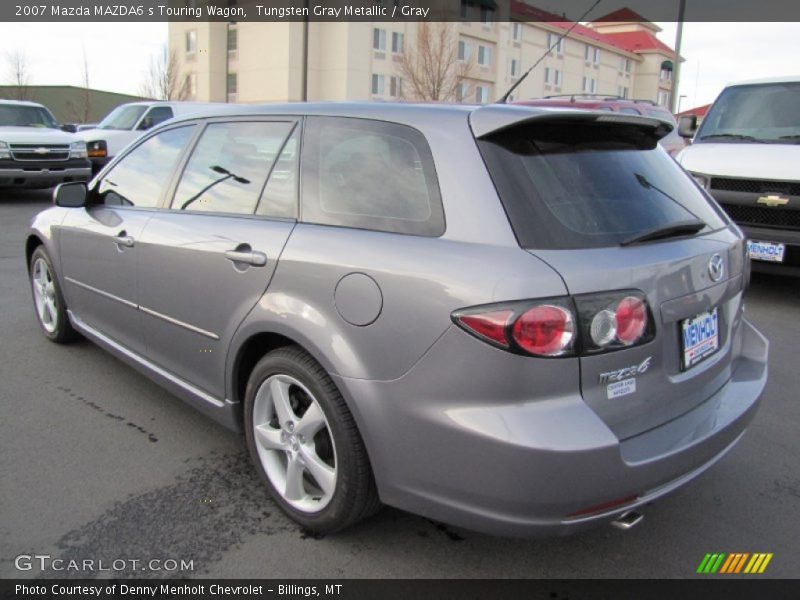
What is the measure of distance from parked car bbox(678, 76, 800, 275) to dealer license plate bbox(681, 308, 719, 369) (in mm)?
3965

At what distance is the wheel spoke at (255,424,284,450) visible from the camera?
110 inches

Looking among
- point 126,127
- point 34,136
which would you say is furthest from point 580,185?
point 126,127

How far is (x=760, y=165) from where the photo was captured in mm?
6438

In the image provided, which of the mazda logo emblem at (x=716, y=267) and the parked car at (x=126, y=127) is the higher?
the parked car at (x=126, y=127)

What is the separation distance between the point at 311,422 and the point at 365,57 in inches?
2006

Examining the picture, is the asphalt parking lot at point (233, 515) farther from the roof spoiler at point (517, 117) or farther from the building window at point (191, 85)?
the building window at point (191, 85)

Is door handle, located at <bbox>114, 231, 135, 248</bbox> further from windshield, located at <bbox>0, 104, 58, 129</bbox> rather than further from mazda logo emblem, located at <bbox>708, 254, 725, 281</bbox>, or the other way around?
windshield, located at <bbox>0, 104, 58, 129</bbox>

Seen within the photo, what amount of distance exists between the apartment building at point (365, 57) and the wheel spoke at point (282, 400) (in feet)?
144

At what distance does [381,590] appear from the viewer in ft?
7.92

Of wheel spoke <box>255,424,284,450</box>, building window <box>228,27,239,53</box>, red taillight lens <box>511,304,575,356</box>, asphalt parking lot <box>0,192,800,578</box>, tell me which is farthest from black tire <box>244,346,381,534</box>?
building window <box>228,27,239,53</box>

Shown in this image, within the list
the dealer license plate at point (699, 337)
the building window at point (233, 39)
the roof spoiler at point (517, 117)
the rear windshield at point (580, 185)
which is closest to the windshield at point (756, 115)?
the rear windshield at point (580, 185)

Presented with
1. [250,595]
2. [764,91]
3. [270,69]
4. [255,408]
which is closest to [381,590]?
[250,595]

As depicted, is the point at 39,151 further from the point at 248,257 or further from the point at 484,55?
the point at 484,55

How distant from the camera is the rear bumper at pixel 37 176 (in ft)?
40.5
